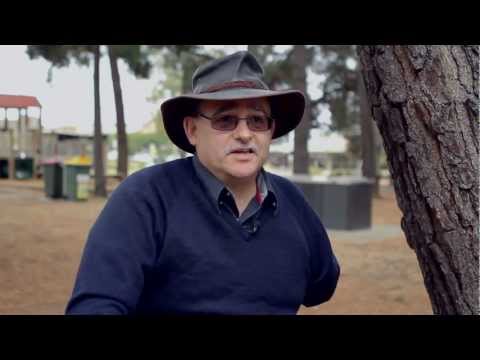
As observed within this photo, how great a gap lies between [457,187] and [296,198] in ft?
1.53

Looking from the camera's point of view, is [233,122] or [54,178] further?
[54,178]

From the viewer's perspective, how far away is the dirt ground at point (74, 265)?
6.03 m

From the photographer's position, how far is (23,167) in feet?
69.0

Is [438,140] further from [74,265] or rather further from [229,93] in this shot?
[74,265]

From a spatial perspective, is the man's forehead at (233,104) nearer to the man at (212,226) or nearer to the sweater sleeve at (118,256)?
the man at (212,226)

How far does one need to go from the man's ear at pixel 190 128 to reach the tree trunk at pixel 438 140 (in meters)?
0.53

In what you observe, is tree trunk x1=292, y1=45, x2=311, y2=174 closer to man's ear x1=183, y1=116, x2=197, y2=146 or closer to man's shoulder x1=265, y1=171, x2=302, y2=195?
man's shoulder x1=265, y1=171, x2=302, y2=195

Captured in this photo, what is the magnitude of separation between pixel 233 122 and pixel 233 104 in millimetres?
48

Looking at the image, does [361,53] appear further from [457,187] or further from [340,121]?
[340,121]

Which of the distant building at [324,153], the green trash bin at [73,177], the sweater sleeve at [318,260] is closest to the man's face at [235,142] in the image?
the sweater sleeve at [318,260]

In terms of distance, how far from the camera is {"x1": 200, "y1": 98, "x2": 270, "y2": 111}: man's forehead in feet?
5.50

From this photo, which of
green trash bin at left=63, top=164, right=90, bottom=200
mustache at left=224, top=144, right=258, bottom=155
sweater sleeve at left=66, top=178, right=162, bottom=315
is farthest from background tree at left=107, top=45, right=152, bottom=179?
sweater sleeve at left=66, top=178, right=162, bottom=315

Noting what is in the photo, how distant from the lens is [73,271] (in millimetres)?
7500

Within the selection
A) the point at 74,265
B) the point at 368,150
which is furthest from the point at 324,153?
the point at 74,265
